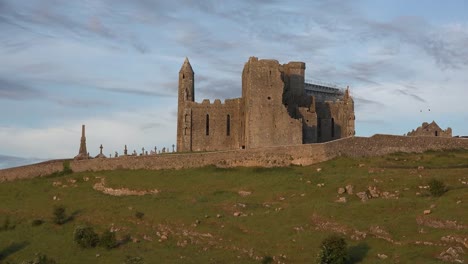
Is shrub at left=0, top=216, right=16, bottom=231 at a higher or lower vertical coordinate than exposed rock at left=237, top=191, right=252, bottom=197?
lower

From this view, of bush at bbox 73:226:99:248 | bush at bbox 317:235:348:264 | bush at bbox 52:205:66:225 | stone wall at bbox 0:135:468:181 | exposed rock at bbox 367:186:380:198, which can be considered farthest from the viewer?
stone wall at bbox 0:135:468:181

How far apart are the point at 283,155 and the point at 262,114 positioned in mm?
9769

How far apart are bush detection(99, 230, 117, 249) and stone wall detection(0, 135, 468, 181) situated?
16.4 meters

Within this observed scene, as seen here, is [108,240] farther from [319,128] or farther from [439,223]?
[319,128]

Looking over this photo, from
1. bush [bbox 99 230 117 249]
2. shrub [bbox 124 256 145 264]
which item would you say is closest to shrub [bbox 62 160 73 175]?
bush [bbox 99 230 117 249]

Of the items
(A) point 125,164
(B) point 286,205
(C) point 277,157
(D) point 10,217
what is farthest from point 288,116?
(D) point 10,217

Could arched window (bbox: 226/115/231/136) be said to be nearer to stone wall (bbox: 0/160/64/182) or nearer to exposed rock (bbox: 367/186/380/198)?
stone wall (bbox: 0/160/64/182)

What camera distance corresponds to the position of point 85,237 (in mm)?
46219

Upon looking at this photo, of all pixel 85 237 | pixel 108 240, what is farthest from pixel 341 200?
pixel 85 237

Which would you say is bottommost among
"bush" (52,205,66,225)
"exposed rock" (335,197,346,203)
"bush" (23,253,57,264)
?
"bush" (23,253,57,264)

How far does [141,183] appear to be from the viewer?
192 feet

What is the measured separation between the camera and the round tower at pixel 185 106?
73.6 meters

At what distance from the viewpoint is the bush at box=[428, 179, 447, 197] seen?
153 feet

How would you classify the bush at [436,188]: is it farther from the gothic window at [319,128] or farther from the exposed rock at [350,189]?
the gothic window at [319,128]
